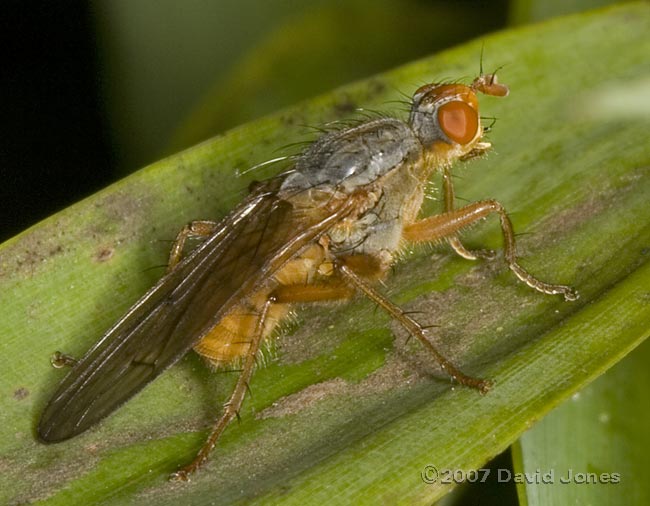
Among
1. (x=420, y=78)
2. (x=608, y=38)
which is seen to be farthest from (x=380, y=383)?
(x=608, y=38)

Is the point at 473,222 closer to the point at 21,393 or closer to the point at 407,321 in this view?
the point at 407,321

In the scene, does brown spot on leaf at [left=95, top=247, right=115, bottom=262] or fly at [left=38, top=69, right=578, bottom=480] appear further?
brown spot on leaf at [left=95, top=247, right=115, bottom=262]

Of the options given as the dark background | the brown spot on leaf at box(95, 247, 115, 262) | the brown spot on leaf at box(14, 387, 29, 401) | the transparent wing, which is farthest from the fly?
the dark background

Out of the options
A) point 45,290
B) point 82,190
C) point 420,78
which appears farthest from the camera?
point 82,190

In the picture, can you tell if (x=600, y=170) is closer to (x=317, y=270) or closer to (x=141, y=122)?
(x=317, y=270)

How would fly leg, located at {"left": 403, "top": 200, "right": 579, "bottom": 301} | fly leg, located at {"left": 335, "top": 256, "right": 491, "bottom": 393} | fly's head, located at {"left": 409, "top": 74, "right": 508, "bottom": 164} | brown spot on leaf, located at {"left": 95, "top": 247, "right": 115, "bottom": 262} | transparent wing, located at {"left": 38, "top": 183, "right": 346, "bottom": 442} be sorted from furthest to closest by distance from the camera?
1. fly's head, located at {"left": 409, "top": 74, "right": 508, "bottom": 164}
2. brown spot on leaf, located at {"left": 95, "top": 247, "right": 115, "bottom": 262}
3. fly leg, located at {"left": 403, "top": 200, "right": 579, "bottom": 301}
4. transparent wing, located at {"left": 38, "top": 183, "right": 346, "bottom": 442}
5. fly leg, located at {"left": 335, "top": 256, "right": 491, "bottom": 393}

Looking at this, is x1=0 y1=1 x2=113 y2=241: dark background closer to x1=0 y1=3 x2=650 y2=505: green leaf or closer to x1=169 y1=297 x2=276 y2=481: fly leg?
x1=0 y1=3 x2=650 y2=505: green leaf
